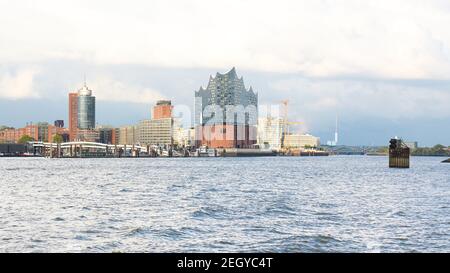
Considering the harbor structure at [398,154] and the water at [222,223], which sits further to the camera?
the harbor structure at [398,154]

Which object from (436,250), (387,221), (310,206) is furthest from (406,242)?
(310,206)

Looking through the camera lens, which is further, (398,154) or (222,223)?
(398,154)

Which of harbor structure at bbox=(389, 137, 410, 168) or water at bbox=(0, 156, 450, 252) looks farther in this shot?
harbor structure at bbox=(389, 137, 410, 168)

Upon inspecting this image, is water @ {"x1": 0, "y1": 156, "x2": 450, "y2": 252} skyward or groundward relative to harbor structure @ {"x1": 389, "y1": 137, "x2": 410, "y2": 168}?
groundward

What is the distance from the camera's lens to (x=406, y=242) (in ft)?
89.4

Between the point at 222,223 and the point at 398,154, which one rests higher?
the point at 398,154

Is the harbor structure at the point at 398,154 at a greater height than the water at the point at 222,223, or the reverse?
the harbor structure at the point at 398,154

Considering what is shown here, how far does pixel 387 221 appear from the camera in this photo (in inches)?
1387
